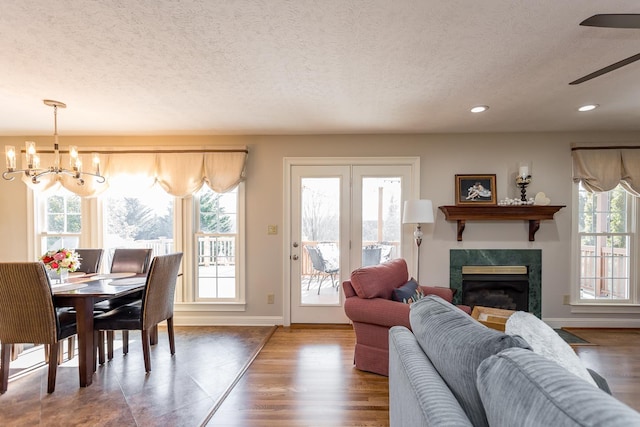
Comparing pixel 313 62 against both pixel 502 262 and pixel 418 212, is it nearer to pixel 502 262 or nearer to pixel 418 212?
pixel 418 212

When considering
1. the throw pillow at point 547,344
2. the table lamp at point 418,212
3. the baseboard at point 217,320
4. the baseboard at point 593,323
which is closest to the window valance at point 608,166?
the baseboard at point 593,323

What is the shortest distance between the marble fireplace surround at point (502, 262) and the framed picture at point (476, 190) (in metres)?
0.60

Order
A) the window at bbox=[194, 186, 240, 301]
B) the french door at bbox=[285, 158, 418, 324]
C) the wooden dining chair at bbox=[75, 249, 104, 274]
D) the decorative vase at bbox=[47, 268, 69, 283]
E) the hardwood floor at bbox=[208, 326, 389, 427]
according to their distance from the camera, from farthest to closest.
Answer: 1. the window at bbox=[194, 186, 240, 301]
2. the french door at bbox=[285, 158, 418, 324]
3. the wooden dining chair at bbox=[75, 249, 104, 274]
4. the decorative vase at bbox=[47, 268, 69, 283]
5. the hardwood floor at bbox=[208, 326, 389, 427]

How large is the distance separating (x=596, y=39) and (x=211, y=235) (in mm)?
3897

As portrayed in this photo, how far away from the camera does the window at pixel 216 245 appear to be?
395cm

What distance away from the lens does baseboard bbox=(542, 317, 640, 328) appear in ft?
12.1

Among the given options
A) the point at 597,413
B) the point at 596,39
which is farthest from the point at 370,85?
the point at 597,413

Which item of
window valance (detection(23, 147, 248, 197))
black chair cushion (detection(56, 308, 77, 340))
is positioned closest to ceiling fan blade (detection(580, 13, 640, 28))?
window valance (detection(23, 147, 248, 197))

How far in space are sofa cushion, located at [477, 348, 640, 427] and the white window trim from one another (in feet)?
12.7

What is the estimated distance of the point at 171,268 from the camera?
2.86 m

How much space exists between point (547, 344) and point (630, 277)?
3912 millimetres

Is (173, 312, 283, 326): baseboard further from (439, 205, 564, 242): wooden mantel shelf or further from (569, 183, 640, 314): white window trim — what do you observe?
(569, 183, 640, 314): white window trim

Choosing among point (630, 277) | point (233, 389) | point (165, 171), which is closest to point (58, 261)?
point (165, 171)

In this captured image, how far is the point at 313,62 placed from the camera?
6.86 ft
